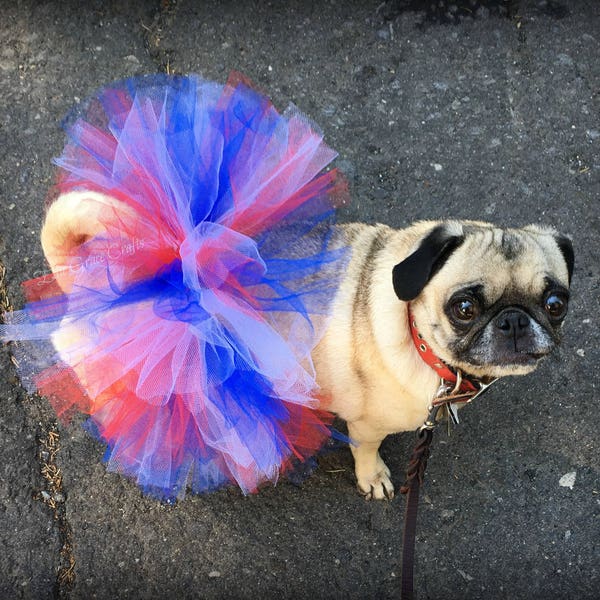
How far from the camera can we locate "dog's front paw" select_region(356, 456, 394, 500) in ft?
9.39

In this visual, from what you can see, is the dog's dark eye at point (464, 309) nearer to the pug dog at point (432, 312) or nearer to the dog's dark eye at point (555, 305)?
the pug dog at point (432, 312)

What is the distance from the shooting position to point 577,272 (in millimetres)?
3107

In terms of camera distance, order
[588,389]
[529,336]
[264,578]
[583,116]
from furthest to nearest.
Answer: [583,116], [588,389], [264,578], [529,336]

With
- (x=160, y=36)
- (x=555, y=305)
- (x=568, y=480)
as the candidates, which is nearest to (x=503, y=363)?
(x=555, y=305)

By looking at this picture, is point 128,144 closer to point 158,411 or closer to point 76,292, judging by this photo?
point 76,292

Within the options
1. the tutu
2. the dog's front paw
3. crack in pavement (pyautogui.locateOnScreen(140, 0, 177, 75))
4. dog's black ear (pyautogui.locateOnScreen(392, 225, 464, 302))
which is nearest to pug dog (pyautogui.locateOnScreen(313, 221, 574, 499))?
dog's black ear (pyautogui.locateOnScreen(392, 225, 464, 302))

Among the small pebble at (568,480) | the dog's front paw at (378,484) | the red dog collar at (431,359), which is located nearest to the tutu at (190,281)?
the red dog collar at (431,359)

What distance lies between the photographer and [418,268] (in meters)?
1.92

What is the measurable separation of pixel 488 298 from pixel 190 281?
930 millimetres

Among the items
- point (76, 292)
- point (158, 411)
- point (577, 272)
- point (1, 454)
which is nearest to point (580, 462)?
point (577, 272)

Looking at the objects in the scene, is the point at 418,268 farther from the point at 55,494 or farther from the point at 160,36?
the point at 160,36

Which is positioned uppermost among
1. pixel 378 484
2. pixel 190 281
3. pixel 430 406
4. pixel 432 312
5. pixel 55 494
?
pixel 190 281

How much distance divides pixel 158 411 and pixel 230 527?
0.95 m

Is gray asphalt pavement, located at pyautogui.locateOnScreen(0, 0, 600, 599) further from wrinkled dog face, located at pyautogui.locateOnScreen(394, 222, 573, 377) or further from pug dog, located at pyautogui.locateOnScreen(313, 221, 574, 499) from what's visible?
wrinkled dog face, located at pyautogui.locateOnScreen(394, 222, 573, 377)
